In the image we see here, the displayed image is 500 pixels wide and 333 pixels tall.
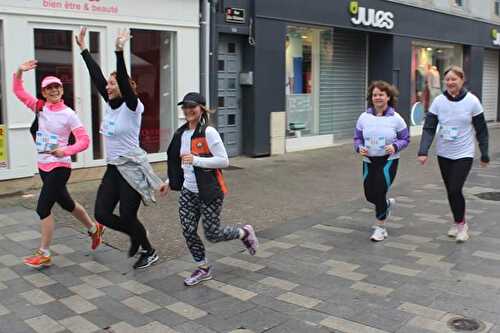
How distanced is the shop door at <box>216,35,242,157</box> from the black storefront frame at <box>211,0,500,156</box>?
0.64ft

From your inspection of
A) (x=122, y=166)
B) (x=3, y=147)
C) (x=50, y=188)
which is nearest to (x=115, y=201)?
(x=122, y=166)

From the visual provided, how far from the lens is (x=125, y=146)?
5.18 m

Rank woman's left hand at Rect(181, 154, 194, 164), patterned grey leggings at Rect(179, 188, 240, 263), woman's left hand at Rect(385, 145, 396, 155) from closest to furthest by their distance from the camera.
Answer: woman's left hand at Rect(181, 154, 194, 164)
patterned grey leggings at Rect(179, 188, 240, 263)
woman's left hand at Rect(385, 145, 396, 155)

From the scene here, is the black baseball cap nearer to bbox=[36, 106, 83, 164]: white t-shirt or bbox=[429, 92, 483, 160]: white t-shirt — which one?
bbox=[36, 106, 83, 164]: white t-shirt

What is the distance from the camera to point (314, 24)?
13562 millimetres

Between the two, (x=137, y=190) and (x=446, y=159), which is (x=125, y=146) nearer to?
(x=137, y=190)

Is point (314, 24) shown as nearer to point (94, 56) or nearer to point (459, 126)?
point (94, 56)

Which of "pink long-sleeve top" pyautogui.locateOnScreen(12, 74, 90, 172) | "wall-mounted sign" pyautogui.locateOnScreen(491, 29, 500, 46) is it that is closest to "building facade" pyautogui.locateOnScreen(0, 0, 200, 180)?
"pink long-sleeve top" pyautogui.locateOnScreen(12, 74, 90, 172)

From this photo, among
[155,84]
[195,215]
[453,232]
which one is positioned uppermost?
[155,84]

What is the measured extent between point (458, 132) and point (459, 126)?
0.06 metres

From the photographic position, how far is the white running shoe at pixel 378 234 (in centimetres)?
617

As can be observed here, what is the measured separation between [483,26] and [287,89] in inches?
445

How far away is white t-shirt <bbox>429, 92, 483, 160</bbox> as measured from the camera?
599cm

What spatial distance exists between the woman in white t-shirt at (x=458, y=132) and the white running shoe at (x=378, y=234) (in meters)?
0.75
